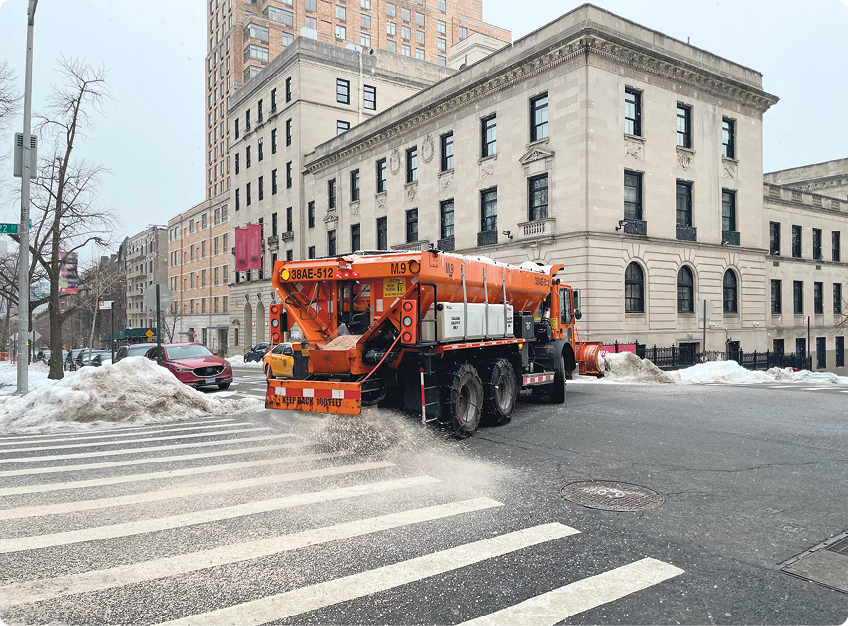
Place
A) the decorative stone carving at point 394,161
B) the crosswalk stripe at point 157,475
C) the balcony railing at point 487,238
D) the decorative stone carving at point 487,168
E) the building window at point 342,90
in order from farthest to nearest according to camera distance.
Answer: the building window at point 342,90 → the decorative stone carving at point 394,161 → the decorative stone carving at point 487,168 → the balcony railing at point 487,238 → the crosswalk stripe at point 157,475

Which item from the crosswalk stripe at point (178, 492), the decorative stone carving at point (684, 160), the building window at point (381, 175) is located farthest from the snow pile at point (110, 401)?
the building window at point (381, 175)

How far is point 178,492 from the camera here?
21.0ft

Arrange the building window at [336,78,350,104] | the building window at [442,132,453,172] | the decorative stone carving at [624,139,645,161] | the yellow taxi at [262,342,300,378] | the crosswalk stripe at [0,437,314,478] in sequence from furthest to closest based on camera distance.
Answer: the building window at [336,78,350,104]
the building window at [442,132,453,172]
the decorative stone carving at [624,139,645,161]
the yellow taxi at [262,342,300,378]
the crosswalk stripe at [0,437,314,478]

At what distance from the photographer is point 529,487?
657cm

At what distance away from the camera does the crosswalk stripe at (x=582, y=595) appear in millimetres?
3607

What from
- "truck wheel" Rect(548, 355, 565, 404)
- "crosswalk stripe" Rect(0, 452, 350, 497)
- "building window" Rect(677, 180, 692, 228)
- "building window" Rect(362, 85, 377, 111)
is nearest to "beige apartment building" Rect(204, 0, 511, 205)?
"building window" Rect(362, 85, 377, 111)

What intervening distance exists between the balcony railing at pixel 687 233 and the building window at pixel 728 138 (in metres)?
5.42

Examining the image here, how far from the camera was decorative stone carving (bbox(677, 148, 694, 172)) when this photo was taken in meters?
29.4

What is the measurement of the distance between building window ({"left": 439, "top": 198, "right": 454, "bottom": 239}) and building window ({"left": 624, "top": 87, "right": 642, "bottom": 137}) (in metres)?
10.4

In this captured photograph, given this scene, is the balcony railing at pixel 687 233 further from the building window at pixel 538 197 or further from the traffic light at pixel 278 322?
the traffic light at pixel 278 322

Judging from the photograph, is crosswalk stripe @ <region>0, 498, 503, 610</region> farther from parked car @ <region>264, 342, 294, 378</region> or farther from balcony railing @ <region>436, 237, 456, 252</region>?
balcony railing @ <region>436, 237, 456, 252</region>

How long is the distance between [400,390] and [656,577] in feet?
17.2

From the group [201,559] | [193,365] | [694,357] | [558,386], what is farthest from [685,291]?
[201,559]

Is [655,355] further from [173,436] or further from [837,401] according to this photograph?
[173,436]
